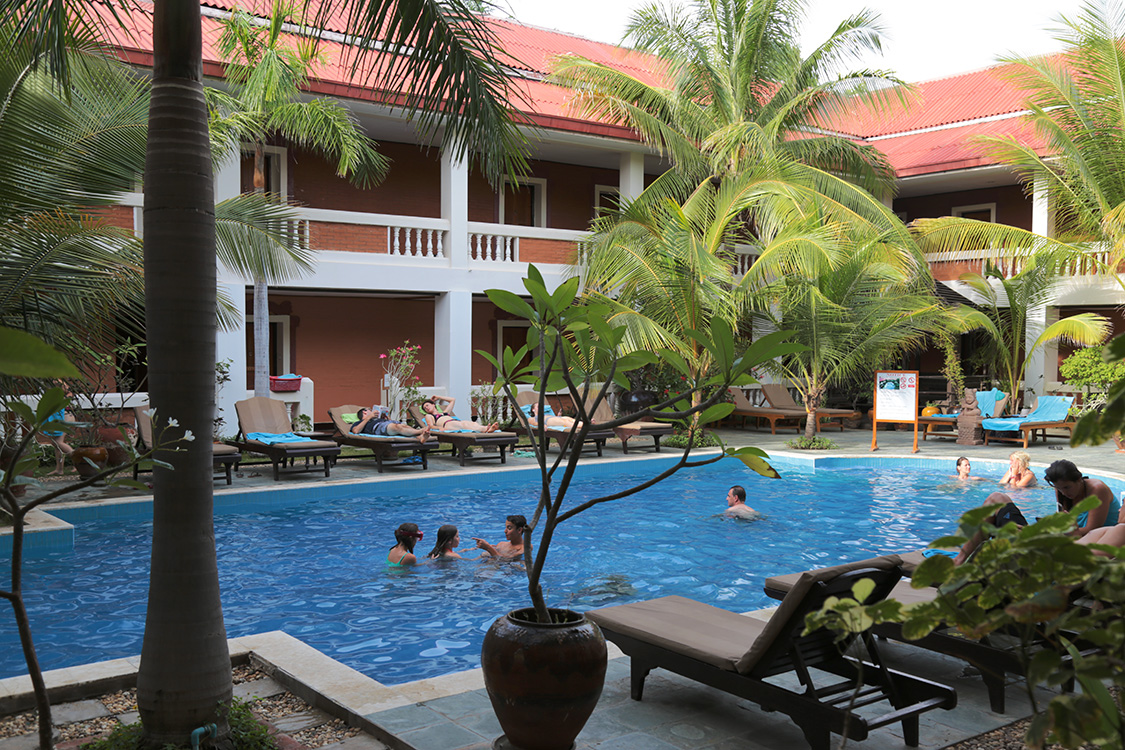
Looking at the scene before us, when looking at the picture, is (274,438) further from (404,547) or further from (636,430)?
(636,430)

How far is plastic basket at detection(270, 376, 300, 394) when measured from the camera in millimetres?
15344

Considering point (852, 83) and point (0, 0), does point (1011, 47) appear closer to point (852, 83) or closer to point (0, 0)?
point (852, 83)

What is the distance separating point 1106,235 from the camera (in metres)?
17.2

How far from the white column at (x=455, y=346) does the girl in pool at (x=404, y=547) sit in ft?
27.8

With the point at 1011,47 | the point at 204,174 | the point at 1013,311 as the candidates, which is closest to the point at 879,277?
the point at 1013,311

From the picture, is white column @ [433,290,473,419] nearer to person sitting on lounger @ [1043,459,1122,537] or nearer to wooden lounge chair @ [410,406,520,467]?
wooden lounge chair @ [410,406,520,467]

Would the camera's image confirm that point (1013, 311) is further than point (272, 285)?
Yes

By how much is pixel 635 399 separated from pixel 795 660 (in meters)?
14.1

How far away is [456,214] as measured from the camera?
16.7 meters

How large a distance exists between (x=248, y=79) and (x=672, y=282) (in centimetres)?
687

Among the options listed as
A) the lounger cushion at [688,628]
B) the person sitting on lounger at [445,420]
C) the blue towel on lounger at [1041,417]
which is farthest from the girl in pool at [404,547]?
the blue towel on lounger at [1041,417]

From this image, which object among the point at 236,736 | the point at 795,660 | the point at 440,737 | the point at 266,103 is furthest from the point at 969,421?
the point at 236,736

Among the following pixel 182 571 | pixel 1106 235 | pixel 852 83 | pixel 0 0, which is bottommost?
pixel 182 571

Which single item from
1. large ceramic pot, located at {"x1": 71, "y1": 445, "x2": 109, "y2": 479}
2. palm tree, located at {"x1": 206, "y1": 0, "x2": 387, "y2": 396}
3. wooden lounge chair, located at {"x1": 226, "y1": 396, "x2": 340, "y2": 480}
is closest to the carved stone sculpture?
wooden lounge chair, located at {"x1": 226, "y1": 396, "x2": 340, "y2": 480}
